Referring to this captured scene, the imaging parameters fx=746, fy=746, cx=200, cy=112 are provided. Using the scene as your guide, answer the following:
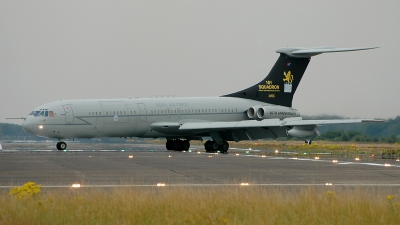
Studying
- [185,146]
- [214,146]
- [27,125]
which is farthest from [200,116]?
[27,125]

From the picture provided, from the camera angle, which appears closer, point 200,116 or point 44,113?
point 44,113

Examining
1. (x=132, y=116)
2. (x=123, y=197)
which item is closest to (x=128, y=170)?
(x=123, y=197)

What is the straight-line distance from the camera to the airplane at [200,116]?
4444 cm

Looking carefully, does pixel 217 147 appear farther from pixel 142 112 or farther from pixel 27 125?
pixel 27 125

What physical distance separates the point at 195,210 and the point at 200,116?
36.4 metres

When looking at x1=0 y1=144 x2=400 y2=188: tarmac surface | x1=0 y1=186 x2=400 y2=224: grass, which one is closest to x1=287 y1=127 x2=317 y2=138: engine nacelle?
x1=0 y1=144 x2=400 y2=188: tarmac surface

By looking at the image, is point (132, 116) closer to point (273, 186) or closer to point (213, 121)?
point (213, 121)

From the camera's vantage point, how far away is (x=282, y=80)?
173 feet

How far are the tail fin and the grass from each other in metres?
37.5

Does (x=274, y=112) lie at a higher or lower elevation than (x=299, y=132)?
higher

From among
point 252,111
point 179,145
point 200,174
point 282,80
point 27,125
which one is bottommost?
point 200,174

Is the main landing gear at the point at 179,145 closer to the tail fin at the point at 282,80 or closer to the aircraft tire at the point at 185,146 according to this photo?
the aircraft tire at the point at 185,146

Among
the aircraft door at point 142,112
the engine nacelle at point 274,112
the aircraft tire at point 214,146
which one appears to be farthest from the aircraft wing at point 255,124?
the engine nacelle at point 274,112

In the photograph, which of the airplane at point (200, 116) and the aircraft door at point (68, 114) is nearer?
the aircraft door at point (68, 114)
